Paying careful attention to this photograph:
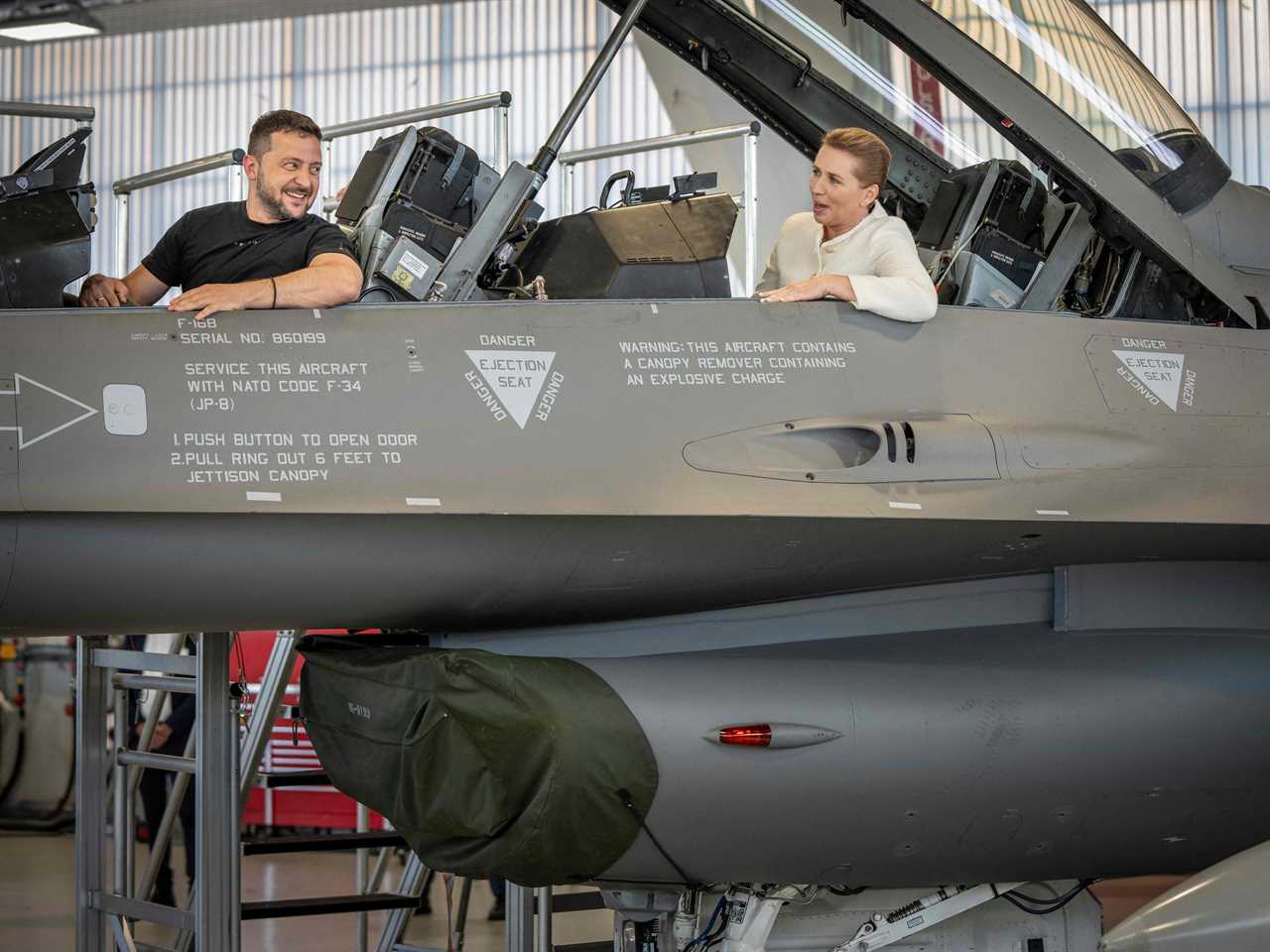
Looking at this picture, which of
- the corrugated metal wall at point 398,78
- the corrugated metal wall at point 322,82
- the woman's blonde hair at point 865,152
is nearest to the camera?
the woman's blonde hair at point 865,152

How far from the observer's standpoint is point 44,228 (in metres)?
3.53

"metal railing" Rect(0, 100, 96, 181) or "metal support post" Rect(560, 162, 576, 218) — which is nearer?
"metal railing" Rect(0, 100, 96, 181)

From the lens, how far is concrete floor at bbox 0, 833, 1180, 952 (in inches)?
316

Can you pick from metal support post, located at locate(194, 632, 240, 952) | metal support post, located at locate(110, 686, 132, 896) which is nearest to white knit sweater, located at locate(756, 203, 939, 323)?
metal support post, located at locate(194, 632, 240, 952)

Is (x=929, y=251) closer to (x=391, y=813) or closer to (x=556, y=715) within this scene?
(x=556, y=715)

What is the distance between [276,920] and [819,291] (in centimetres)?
671

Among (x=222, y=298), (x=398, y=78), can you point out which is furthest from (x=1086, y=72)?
(x=398, y=78)

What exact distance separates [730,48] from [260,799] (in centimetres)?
759

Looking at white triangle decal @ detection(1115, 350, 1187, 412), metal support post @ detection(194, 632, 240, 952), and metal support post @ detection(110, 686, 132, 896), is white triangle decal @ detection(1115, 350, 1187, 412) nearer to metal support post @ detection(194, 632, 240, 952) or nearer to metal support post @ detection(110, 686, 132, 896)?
metal support post @ detection(194, 632, 240, 952)

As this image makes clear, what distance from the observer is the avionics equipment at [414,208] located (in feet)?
12.7

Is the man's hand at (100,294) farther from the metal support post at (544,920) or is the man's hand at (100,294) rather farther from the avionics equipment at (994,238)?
the metal support post at (544,920)

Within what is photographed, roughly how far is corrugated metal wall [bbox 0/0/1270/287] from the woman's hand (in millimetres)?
13118

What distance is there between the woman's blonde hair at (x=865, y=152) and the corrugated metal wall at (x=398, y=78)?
12510 millimetres

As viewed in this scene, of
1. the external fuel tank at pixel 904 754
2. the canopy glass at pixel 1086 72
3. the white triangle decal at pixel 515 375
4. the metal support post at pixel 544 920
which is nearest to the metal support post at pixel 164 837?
the metal support post at pixel 544 920
